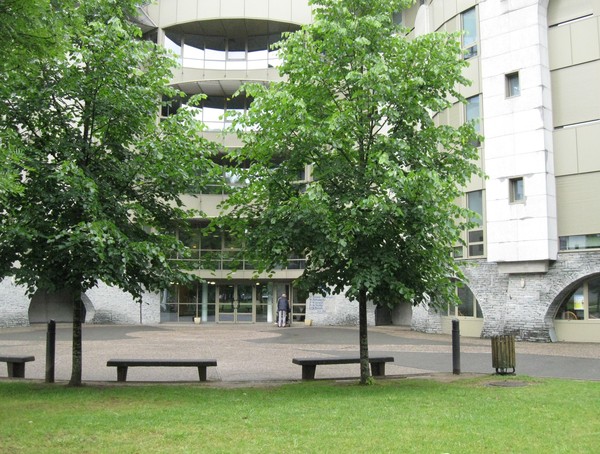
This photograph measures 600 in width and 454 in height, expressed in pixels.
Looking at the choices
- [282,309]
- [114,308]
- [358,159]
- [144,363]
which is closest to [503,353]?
[358,159]

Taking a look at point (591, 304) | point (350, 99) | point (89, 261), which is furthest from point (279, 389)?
point (591, 304)

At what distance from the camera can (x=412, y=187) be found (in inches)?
401

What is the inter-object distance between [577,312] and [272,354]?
38.5 ft

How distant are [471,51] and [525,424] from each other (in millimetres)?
21444

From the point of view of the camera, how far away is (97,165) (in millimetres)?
11367

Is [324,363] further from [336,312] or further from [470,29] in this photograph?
[336,312]

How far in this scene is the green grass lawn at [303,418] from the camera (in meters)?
6.64

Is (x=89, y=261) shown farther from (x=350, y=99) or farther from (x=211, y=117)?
(x=211, y=117)

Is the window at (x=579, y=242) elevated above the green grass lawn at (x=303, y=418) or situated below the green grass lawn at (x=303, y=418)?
above

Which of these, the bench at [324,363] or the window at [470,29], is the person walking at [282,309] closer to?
the window at [470,29]

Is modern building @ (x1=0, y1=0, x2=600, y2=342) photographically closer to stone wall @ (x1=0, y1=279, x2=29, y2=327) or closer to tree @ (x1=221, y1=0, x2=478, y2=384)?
tree @ (x1=221, y1=0, x2=478, y2=384)

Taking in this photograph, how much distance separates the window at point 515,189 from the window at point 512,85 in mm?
3179

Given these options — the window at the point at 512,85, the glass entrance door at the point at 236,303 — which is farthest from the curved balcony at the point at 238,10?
the glass entrance door at the point at 236,303

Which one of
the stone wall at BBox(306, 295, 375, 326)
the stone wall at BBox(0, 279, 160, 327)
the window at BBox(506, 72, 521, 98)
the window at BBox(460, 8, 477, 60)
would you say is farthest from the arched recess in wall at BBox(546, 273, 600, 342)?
the stone wall at BBox(0, 279, 160, 327)
